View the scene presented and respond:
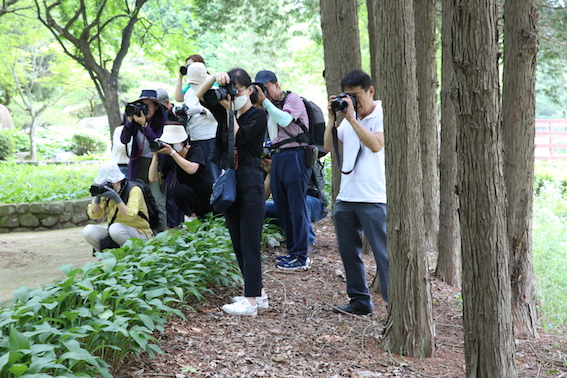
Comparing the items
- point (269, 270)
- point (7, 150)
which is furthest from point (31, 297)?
point (7, 150)

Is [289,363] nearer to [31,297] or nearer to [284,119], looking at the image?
[31,297]

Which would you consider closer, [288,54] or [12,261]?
[12,261]

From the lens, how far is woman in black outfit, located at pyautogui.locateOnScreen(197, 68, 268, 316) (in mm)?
3943

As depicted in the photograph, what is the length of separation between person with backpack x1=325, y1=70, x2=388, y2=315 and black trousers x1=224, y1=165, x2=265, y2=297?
0.61 m

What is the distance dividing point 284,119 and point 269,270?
1.46 m

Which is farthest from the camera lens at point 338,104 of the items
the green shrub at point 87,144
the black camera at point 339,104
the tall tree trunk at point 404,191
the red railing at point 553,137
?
the green shrub at point 87,144

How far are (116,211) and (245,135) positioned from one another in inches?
68.2

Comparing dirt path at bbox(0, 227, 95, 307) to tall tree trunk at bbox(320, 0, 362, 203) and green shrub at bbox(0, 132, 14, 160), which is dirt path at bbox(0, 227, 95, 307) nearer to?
tall tree trunk at bbox(320, 0, 362, 203)

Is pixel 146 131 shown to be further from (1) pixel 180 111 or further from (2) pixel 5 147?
(2) pixel 5 147

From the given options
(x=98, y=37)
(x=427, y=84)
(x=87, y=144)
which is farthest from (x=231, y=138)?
(x=87, y=144)

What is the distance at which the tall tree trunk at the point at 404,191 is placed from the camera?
3.44 m

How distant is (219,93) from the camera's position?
12.4 feet

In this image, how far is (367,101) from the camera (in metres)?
4.08

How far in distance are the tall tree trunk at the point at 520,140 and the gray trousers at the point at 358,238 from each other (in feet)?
3.58
